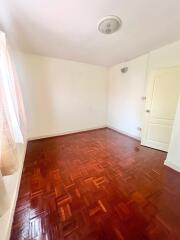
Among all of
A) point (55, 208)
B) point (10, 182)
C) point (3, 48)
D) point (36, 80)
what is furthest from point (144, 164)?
point (36, 80)

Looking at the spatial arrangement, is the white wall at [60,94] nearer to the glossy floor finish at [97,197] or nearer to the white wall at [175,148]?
the glossy floor finish at [97,197]

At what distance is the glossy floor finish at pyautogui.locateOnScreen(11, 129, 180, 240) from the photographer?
1.09 metres

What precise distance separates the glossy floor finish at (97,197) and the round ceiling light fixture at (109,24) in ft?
7.67

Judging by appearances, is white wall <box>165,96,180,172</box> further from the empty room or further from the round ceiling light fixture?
the round ceiling light fixture

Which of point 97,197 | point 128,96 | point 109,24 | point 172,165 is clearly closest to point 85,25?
point 109,24

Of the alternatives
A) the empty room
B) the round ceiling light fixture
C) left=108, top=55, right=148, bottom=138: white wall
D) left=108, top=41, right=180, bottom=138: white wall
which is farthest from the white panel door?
the round ceiling light fixture

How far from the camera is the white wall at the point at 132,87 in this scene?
2.34 meters

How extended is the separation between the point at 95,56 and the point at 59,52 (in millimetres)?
936

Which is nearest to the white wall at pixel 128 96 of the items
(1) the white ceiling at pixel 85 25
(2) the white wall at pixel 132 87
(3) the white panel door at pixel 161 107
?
(2) the white wall at pixel 132 87

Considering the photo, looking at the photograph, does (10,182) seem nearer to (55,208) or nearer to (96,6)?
(55,208)

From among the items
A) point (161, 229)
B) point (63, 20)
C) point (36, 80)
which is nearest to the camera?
point (161, 229)

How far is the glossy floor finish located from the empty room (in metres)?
0.01

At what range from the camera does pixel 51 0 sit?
138 cm

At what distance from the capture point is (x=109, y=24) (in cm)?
180
